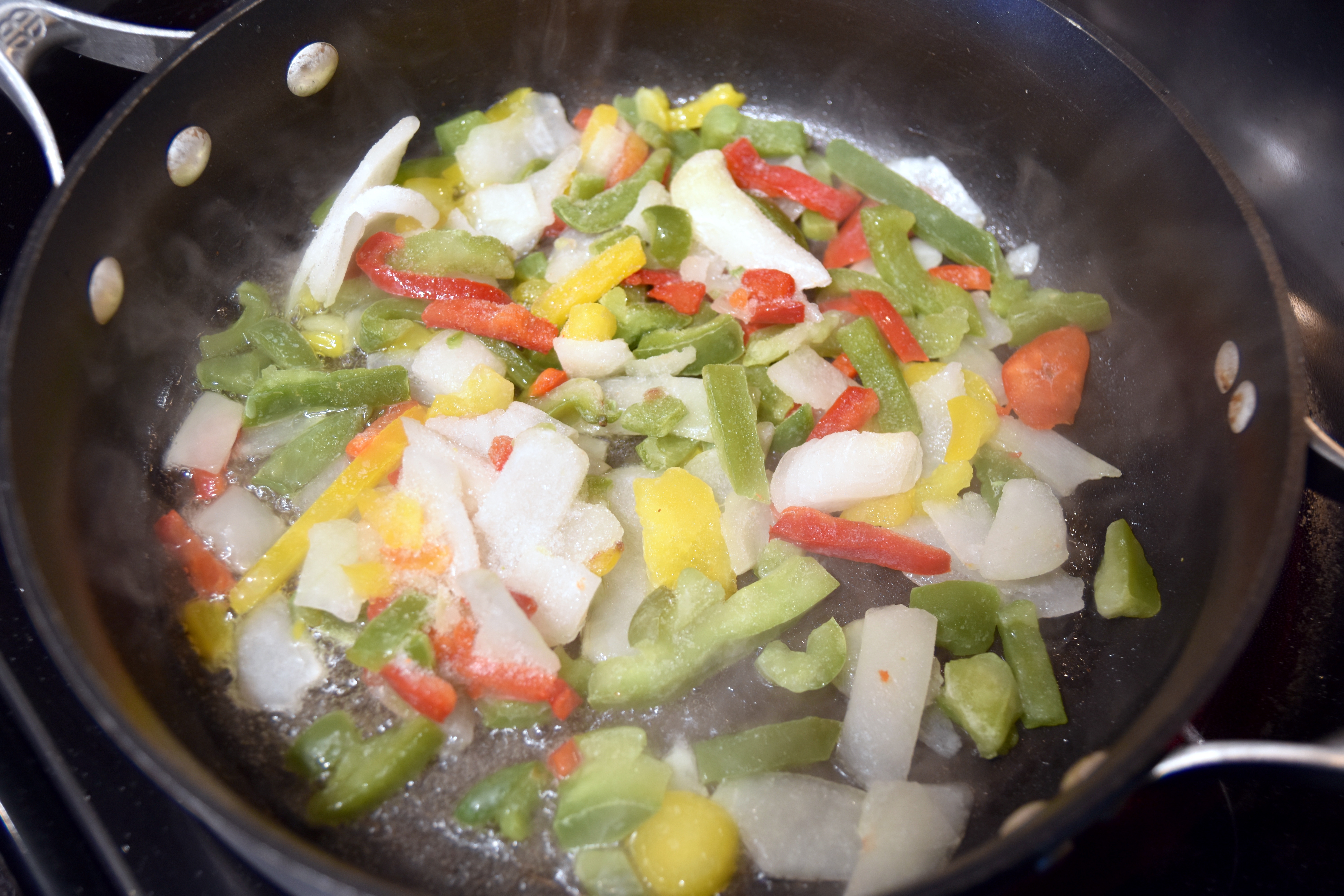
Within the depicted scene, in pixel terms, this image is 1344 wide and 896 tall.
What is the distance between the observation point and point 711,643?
1.75 meters

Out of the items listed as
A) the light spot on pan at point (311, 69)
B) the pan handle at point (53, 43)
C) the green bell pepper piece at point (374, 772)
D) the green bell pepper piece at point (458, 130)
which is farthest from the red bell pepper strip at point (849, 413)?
the pan handle at point (53, 43)

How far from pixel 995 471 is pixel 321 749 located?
62.5 inches

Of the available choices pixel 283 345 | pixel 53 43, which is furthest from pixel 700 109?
pixel 53 43

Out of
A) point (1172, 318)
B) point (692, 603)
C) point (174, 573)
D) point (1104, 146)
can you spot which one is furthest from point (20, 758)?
point (1104, 146)

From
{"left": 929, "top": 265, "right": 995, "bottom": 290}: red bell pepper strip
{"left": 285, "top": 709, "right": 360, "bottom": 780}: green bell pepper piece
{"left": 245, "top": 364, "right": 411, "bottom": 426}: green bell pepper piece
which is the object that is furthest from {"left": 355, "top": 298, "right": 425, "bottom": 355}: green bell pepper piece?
{"left": 929, "top": 265, "right": 995, "bottom": 290}: red bell pepper strip

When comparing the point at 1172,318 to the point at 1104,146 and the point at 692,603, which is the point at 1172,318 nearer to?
the point at 1104,146

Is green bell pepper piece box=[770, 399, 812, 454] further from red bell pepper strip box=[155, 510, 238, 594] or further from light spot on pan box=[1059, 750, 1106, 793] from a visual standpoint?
red bell pepper strip box=[155, 510, 238, 594]

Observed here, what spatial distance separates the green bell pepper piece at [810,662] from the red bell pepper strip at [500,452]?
708mm

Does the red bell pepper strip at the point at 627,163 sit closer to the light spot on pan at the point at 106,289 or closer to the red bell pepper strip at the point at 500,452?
the red bell pepper strip at the point at 500,452

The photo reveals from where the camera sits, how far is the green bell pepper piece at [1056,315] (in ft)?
7.42

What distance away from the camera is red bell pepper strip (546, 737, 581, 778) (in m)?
1.67

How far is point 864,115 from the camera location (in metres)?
2.74

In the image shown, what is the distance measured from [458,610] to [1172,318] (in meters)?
1.78

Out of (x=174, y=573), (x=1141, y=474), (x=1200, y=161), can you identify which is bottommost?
(x=174, y=573)
